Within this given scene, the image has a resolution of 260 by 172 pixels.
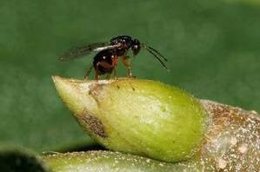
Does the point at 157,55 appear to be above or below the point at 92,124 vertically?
below

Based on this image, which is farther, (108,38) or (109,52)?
(108,38)

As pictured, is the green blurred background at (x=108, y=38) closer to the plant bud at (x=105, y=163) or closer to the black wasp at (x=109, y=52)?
the black wasp at (x=109, y=52)

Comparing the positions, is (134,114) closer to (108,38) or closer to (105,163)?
(105,163)

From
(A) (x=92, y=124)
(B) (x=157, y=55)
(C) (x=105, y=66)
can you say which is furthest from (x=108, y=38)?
(A) (x=92, y=124)

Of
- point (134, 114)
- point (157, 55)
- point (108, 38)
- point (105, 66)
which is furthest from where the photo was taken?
point (108, 38)

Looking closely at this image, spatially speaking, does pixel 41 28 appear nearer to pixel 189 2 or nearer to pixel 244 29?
pixel 189 2

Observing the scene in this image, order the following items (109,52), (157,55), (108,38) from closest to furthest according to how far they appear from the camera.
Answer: (109,52), (157,55), (108,38)
